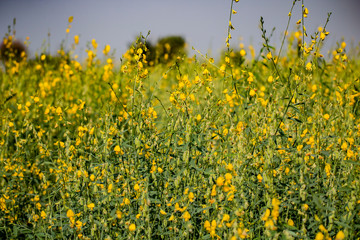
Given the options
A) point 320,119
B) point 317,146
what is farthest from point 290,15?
point 317,146

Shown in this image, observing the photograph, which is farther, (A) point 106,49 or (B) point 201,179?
(A) point 106,49

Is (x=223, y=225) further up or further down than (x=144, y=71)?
further down

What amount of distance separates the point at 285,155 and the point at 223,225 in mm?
549

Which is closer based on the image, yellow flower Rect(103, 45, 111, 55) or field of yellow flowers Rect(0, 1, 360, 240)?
field of yellow flowers Rect(0, 1, 360, 240)

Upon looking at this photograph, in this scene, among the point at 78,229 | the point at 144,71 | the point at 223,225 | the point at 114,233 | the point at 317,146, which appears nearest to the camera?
the point at 223,225

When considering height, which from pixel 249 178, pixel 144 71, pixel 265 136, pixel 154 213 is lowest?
pixel 154 213

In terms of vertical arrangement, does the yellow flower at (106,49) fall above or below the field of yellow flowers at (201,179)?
above

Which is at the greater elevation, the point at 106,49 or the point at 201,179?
the point at 106,49

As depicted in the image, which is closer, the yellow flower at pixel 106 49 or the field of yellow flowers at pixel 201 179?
the field of yellow flowers at pixel 201 179

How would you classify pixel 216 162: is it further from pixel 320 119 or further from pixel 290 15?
pixel 290 15

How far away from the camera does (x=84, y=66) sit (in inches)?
213

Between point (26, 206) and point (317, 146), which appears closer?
point (317, 146)

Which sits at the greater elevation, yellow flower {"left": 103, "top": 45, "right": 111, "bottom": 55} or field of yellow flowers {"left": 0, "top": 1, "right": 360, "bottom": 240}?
yellow flower {"left": 103, "top": 45, "right": 111, "bottom": 55}

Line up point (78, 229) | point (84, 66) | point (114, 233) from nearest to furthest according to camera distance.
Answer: point (78, 229) < point (114, 233) < point (84, 66)
